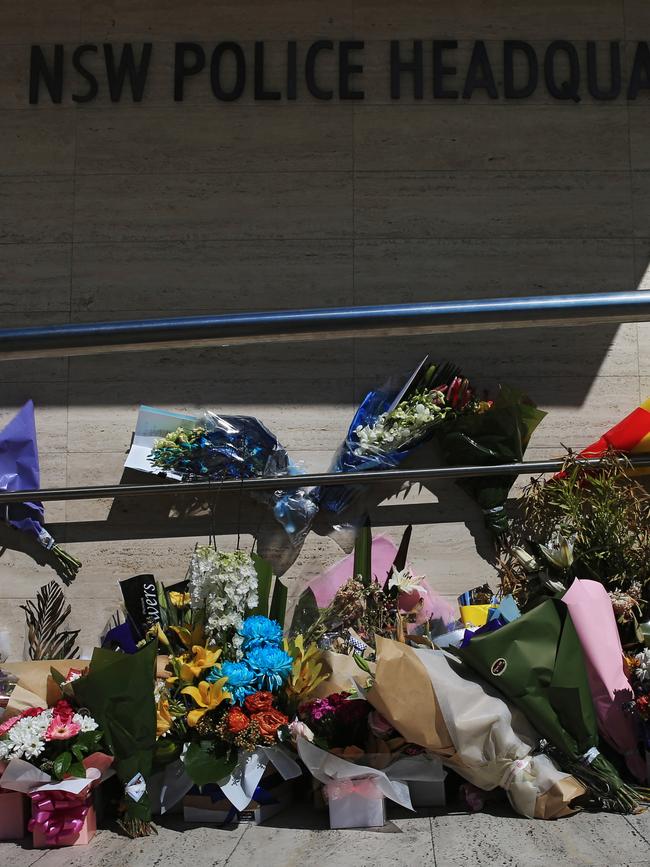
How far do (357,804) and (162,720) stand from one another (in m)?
0.57

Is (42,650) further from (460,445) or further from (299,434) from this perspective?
(460,445)

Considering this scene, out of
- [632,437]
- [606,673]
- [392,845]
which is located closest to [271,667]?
[392,845]

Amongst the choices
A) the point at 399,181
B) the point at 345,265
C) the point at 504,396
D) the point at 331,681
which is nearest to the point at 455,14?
the point at 399,181

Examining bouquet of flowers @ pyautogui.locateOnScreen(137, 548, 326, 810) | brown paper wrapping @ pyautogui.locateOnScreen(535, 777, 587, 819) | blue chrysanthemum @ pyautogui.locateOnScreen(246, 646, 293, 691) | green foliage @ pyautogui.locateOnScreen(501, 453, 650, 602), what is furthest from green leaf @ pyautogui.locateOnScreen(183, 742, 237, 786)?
green foliage @ pyautogui.locateOnScreen(501, 453, 650, 602)

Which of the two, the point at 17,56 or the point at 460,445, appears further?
the point at 17,56

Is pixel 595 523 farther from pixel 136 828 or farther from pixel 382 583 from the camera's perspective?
pixel 136 828

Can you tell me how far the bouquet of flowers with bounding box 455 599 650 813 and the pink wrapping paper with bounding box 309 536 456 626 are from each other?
118 centimetres

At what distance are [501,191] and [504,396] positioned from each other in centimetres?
107

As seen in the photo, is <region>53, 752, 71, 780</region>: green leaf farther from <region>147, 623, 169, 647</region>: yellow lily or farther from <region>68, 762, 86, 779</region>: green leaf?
<region>147, 623, 169, 647</region>: yellow lily

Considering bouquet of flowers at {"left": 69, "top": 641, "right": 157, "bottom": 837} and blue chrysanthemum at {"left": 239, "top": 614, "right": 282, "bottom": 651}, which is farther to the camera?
blue chrysanthemum at {"left": 239, "top": 614, "right": 282, "bottom": 651}

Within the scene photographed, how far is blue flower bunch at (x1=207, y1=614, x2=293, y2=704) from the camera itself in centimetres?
233

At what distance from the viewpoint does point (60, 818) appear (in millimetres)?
2023

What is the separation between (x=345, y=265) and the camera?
425 cm

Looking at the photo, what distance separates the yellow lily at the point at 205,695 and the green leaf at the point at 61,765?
29cm
